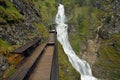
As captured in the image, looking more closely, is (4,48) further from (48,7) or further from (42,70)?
(48,7)

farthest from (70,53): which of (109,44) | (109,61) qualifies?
(109,61)

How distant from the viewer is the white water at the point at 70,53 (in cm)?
6445

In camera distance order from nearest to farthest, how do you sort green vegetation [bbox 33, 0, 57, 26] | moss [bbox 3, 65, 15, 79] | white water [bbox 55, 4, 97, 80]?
moss [bbox 3, 65, 15, 79] → white water [bbox 55, 4, 97, 80] → green vegetation [bbox 33, 0, 57, 26]

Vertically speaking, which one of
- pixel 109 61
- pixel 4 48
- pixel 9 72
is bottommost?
pixel 109 61

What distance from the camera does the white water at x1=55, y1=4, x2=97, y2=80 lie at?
2537 inches

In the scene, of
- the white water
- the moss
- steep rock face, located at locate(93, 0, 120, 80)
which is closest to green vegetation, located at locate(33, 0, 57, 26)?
the white water

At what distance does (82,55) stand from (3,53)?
55.8 m

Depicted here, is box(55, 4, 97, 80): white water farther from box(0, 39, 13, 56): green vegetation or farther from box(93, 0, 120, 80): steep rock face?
box(0, 39, 13, 56): green vegetation

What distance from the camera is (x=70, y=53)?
72.1 meters

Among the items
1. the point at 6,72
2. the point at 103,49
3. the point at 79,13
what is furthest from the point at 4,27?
the point at 79,13

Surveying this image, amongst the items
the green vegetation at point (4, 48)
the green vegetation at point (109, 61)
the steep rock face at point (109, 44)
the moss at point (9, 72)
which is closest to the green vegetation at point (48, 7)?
the steep rock face at point (109, 44)

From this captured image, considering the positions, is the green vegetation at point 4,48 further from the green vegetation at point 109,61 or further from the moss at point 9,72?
the green vegetation at point 109,61

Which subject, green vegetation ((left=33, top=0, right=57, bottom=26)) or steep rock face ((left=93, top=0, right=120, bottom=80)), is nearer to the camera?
steep rock face ((left=93, top=0, right=120, bottom=80))

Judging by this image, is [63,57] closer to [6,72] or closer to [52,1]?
[6,72]
